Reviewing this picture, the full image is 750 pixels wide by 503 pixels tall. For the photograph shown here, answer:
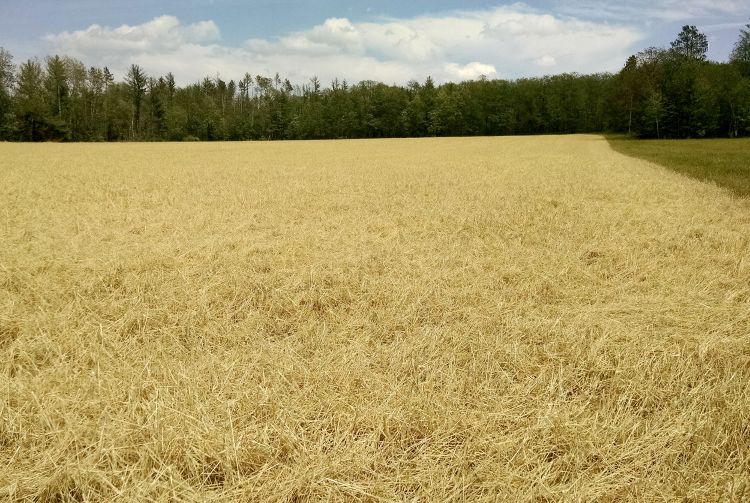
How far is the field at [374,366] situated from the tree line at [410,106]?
7017 centimetres

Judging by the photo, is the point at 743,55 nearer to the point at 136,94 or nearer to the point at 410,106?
the point at 410,106

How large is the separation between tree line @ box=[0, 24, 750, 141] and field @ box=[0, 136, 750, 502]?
70171 mm

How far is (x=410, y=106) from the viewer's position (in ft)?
317

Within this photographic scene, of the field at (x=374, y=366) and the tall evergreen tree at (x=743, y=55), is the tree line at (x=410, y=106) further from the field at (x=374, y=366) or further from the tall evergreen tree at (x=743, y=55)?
the field at (x=374, y=366)

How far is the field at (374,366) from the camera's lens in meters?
2.62

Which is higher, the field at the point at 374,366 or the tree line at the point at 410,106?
the tree line at the point at 410,106

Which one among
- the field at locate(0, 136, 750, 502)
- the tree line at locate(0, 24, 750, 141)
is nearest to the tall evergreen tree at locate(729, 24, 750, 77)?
the tree line at locate(0, 24, 750, 141)

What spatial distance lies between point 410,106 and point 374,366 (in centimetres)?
9834

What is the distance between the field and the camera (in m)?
2.62

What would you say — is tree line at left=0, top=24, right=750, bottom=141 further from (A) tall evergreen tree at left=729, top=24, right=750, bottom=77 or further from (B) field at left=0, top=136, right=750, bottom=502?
(B) field at left=0, top=136, right=750, bottom=502

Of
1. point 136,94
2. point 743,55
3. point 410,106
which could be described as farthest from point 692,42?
point 136,94

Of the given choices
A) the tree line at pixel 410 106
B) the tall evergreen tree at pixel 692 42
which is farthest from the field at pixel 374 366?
the tall evergreen tree at pixel 692 42

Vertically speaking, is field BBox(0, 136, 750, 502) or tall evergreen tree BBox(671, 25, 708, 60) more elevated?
tall evergreen tree BBox(671, 25, 708, 60)

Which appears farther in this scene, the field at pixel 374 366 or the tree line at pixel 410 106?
the tree line at pixel 410 106
